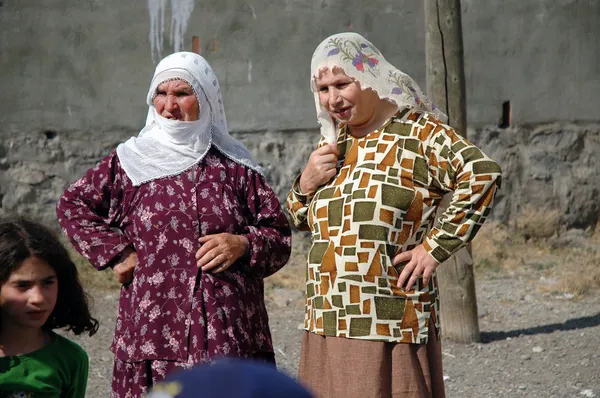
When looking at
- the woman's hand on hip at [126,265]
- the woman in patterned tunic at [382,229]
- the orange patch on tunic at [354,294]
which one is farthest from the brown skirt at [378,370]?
the woman's hand on hip at [126,265]

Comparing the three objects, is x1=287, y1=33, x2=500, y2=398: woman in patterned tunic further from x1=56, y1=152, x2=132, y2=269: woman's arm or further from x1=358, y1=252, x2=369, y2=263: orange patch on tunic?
x1=56, y1=152, x2=132, y2=269: woman's arm

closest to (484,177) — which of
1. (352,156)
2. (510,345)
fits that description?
(352,156)

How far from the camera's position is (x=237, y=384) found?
3.89 ft

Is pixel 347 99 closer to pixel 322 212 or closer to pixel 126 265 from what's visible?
pixel 322 212

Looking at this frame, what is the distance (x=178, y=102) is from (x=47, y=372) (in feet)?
3.78

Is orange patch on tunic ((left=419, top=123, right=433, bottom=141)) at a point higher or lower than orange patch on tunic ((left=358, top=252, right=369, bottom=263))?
higher

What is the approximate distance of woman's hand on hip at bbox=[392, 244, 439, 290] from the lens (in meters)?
3.19

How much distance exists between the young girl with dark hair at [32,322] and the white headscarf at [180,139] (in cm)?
59

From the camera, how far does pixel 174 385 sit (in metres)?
1.22

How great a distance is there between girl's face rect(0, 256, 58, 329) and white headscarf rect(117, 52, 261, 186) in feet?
2.12

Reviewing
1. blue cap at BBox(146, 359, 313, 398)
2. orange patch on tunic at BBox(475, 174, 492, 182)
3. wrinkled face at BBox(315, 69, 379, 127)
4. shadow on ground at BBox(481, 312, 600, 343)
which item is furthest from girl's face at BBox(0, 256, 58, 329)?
shadow on ground at BBox(481, 312, 600, 343)

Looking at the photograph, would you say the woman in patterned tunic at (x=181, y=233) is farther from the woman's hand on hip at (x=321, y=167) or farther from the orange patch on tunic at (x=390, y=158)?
the orange patch on tunic at (x=390, y=158)

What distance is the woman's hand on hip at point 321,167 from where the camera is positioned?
3301 mm

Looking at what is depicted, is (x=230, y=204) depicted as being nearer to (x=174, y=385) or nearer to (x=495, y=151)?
(x=174, y=385)
